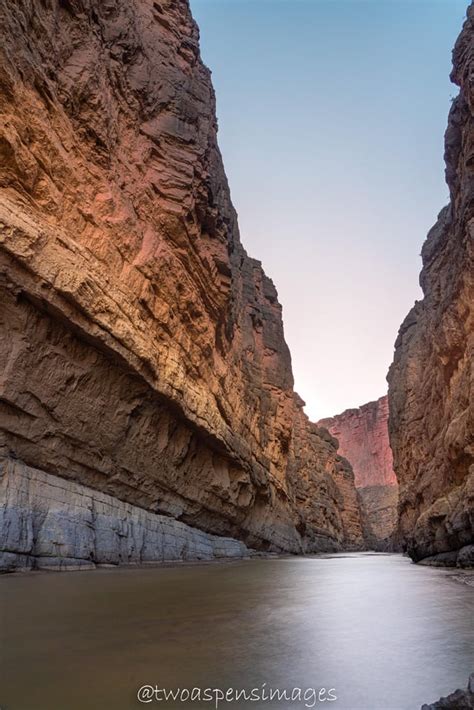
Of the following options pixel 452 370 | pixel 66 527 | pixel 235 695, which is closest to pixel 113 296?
pixel 66 527

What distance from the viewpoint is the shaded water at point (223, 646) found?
2.22 meters

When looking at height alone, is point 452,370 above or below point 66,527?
above

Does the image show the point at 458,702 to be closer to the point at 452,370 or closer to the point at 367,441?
the point at 452,370

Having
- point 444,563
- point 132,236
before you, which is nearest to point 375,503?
point 444,563

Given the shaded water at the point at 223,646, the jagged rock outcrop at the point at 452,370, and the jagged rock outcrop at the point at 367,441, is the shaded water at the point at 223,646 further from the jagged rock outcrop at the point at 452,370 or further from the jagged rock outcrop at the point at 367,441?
the jagged rock outcrop at the point at 367,441

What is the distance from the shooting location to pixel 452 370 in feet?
69.2

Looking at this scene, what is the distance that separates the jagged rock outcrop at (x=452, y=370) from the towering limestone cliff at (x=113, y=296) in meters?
7.55

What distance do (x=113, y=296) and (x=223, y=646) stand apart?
922cm

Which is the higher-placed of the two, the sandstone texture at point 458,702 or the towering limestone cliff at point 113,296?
the towering limestone cliff at point 113,296

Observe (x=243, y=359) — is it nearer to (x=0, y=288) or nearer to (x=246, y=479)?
(x=246, y=479)

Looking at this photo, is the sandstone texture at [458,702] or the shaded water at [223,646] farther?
the shaded water at [223,646]

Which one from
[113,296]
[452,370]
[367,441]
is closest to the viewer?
[113,296]

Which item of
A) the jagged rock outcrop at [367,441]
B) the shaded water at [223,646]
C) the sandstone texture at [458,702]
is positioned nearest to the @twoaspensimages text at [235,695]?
the shaded water at [223,646]

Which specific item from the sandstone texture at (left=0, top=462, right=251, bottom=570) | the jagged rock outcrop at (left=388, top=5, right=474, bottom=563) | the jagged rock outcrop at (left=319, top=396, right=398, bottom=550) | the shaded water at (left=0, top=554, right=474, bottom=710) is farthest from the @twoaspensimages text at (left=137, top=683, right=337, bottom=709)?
the jagged rock outcrop at (left=319, top=396, right=398, bottom=550)
